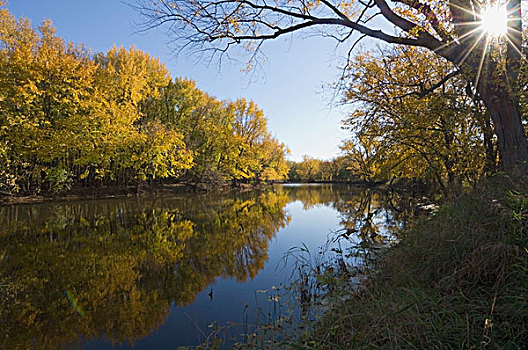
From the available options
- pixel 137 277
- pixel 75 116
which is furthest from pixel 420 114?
pixel 75 116

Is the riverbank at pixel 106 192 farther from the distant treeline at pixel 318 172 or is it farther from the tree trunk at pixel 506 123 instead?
the distant treeline at pixel 318 172

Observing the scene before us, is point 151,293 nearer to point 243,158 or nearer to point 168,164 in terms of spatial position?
point 168,164

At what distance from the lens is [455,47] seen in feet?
15.3

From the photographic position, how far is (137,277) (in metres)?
5.05

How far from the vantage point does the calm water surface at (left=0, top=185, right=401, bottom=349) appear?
3361mm

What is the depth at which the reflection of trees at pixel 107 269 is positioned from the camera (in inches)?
137

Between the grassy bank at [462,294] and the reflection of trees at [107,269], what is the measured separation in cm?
271

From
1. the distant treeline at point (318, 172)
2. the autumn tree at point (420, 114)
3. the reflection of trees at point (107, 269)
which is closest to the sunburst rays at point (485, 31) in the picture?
the autumn tree at point (420, 114)

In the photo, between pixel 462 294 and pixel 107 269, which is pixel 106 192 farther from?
Answer: pixel 462 294

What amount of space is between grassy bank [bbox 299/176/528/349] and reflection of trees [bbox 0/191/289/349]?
2.71 meters

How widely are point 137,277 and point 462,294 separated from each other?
498 cm

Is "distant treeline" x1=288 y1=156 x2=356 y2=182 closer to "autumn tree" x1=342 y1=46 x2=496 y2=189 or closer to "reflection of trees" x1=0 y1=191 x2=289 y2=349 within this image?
"autumn tree" x1=342 y1=46 x2=496 y2=189

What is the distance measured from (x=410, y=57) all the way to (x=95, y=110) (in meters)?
18.1

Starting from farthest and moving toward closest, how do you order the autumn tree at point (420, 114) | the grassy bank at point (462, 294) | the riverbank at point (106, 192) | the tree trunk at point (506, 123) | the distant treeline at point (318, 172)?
the distant treeline at point (318, 172), the riverbank at point (106, 192), the autumn tree at point (420, 114), the tree trunk at point (506, 123), the grassy bank at point (462, 294)
